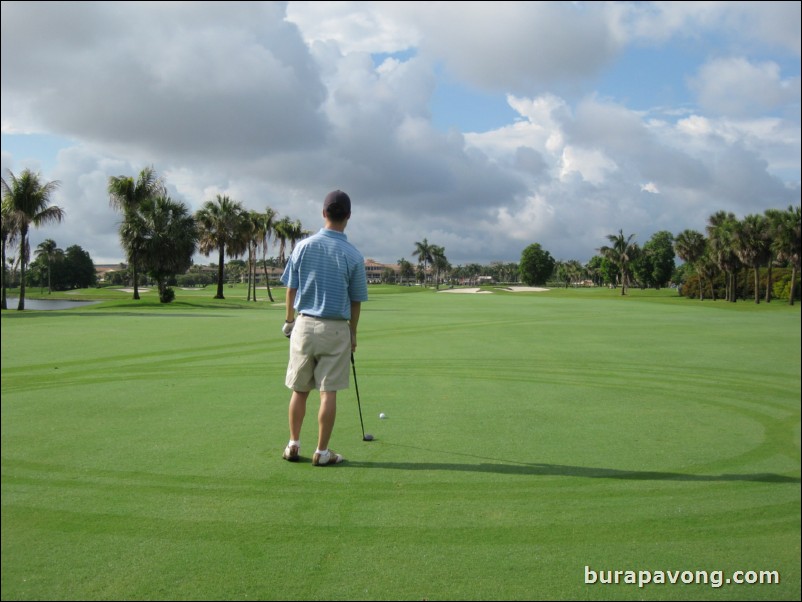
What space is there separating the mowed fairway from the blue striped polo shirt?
1.30 meters

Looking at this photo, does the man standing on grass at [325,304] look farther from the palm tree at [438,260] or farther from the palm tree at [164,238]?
the palm tree at [438,260]

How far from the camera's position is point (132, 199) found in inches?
1905

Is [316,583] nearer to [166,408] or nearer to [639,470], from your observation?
[639,470]

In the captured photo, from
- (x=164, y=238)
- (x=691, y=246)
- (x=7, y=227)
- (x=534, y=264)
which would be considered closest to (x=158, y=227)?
(x=164, y=238)

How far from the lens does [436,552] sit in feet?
11.1

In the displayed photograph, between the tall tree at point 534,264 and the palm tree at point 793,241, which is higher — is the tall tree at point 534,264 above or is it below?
above

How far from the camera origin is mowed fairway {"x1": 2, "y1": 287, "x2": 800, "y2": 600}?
121 inches

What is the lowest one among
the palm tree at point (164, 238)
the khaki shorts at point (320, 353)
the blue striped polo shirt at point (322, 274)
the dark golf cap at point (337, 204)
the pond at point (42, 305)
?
the pond at point (42, 305)

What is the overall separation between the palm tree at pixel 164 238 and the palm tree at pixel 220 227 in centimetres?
1155

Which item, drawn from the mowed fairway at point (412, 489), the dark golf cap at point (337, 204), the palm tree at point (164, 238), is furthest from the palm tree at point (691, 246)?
the dark golf cap at point (337, 204)

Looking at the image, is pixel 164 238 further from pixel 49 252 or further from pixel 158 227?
pixel 49 252

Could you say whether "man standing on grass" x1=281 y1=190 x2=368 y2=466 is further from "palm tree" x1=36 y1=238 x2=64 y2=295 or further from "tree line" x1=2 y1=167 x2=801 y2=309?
"palm tree" x1=36 y1=238 x2=64 y2=295

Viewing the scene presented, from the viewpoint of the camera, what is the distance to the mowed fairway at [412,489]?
3.07m

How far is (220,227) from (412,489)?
6021 centimetres
